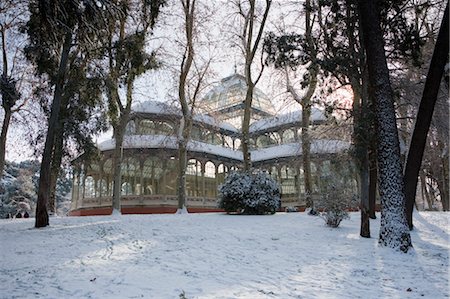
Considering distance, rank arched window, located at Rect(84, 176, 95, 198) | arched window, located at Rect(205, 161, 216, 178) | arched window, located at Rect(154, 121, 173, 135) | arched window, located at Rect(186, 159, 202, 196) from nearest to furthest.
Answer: arched window, located at Rect(154, 121, 173, 135) → arched window, located at Rect(84, 176, 95, 198) → arched window, located at Rect(186, 159, 202, 196) → arched window, located at Rect(205, 161, 216, 178)

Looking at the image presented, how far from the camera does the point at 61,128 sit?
51.3 ft

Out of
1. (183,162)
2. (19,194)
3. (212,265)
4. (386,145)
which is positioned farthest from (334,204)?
(19,194)

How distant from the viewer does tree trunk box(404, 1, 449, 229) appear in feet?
28.6

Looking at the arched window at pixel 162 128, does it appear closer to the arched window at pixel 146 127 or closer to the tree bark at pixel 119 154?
the arched window at pixel 146 127

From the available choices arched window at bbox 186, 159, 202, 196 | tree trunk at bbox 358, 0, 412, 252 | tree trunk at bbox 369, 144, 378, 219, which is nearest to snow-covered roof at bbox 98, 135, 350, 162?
arched window at bbox 186, 159, 202, 196

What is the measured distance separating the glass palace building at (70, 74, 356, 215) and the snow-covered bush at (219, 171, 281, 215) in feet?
→ 19.5

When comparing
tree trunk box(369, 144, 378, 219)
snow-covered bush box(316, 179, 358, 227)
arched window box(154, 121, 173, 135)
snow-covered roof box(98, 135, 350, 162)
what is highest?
arched window box(154, 121, 173, 135)

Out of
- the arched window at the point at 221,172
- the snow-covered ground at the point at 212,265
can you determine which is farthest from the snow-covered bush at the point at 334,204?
the arched window at the point at 221,172

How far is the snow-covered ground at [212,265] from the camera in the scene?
4793 mm

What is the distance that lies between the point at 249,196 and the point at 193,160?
13.9 metres

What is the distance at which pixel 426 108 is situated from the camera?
903 centimetres

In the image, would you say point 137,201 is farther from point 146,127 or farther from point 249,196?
point 249,196

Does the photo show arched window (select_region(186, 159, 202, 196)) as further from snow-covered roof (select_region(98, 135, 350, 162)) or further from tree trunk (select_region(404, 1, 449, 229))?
tree trunk (select_region(404, 1, 449, 229))

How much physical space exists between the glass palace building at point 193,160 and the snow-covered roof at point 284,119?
9 cm
